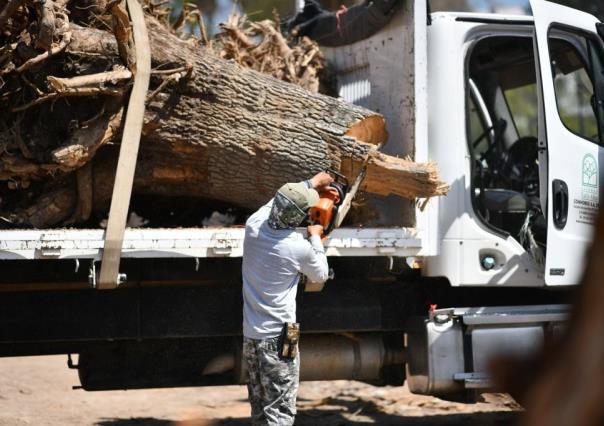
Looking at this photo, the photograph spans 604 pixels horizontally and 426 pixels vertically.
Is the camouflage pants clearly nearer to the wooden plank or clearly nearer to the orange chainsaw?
the orange chainsaw

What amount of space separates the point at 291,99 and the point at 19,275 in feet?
5.81

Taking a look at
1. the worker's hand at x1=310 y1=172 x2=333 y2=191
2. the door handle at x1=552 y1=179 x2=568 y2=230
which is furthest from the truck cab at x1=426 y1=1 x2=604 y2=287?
the worker's hand at x1=310 y1=172 x2=333 y2=191

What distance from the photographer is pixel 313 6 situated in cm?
666

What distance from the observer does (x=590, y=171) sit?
17.9 feet

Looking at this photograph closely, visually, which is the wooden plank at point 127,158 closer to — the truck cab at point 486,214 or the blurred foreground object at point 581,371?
the truck cab at point 486,214

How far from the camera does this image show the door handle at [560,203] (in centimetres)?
529

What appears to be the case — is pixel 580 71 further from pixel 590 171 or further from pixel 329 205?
pixel 329 205

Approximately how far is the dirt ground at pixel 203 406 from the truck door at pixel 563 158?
1125mm

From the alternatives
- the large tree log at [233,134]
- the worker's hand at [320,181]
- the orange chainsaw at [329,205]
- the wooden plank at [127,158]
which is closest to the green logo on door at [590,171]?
A: the large tree log at [233,134]

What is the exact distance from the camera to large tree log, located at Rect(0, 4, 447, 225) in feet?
16.5

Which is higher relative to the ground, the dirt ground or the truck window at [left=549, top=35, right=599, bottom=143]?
the truck window at [left=549, top=35, right=599, bottom=143]

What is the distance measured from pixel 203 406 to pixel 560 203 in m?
Result: 3.17

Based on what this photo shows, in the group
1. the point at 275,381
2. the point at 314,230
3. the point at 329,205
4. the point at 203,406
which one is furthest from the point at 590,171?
the point at 203,406

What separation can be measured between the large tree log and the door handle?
28.2 inches
